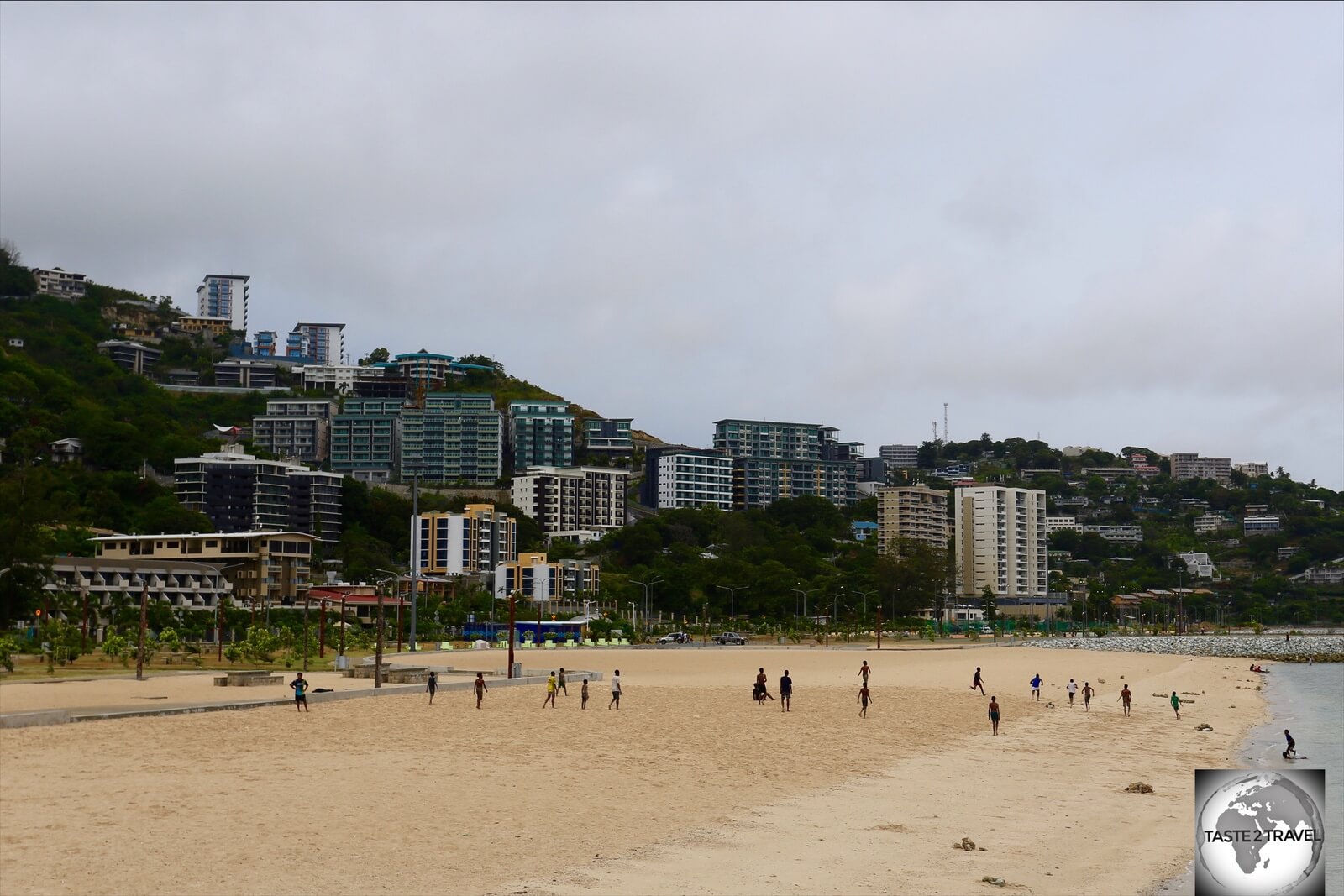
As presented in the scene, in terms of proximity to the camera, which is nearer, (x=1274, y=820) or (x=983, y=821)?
(x=1274, y=820)

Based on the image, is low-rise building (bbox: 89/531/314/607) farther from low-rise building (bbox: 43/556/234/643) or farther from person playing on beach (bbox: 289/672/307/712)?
person playing on beach (bbox: 289/672/307/712)

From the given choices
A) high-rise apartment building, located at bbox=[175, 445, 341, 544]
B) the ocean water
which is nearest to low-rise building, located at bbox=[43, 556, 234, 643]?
high-rise apartment building, located at bbox=[175, 445, 341, 544]

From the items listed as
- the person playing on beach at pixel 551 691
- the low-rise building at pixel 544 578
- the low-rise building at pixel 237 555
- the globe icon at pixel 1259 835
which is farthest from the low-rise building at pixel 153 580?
the globe icon at pixel 1259 835

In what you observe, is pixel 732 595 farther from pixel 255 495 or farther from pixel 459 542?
pixel 255 495

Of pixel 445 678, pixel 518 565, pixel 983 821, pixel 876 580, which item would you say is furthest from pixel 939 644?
pixel 983 821

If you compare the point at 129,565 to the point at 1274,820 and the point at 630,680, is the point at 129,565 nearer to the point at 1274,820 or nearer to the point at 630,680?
the point at 630,680

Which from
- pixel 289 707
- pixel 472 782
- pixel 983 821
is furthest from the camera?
pixel 289 707

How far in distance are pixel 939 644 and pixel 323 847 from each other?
110503 mm

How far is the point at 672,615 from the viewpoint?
141125mm

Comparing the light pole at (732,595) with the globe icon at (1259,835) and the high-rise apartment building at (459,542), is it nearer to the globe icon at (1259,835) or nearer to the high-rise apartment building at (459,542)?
the high-rise apartment building at (459,542)

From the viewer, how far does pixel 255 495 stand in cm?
15362

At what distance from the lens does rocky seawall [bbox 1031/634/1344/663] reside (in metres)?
120

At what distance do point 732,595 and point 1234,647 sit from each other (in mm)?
58248

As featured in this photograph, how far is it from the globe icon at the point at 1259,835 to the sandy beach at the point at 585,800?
32.7 ft
